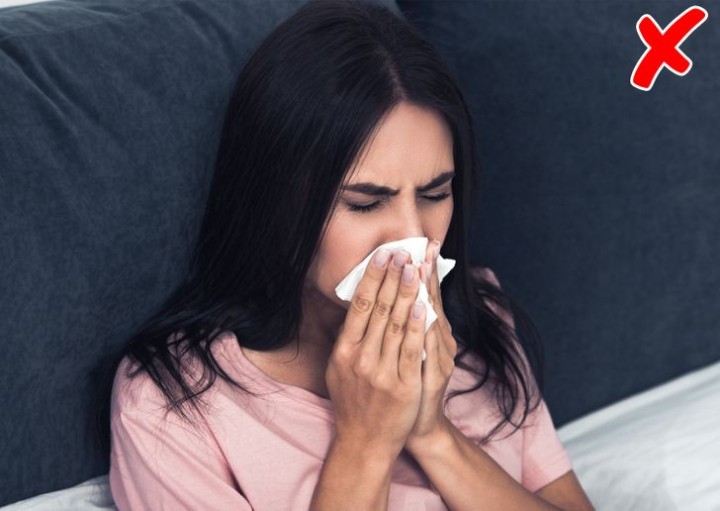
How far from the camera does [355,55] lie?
1.26m

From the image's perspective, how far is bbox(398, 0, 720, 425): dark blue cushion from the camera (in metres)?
1.69

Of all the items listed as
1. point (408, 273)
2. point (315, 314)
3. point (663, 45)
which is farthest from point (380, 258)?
point (663, 45)

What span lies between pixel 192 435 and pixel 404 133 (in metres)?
0.45

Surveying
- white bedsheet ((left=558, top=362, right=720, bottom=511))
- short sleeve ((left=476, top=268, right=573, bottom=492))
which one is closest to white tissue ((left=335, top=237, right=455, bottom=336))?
short sleeve ((left=476, top=268, right=573, bottom=492))

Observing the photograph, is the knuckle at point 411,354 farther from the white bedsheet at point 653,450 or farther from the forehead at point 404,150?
the white bedsheet at point 653,450

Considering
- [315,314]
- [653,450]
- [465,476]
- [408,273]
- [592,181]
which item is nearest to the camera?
[408,273]

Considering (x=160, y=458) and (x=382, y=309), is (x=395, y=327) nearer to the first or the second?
(x=382, y=309)

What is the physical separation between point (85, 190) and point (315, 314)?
368mm

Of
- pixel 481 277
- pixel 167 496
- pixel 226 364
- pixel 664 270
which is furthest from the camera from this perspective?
pixel 664 270

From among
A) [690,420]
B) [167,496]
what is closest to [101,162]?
[167,496]

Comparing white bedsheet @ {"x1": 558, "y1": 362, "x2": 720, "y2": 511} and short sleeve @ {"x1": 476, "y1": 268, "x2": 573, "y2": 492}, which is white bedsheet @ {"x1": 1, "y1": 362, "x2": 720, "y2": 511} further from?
short sleeve @ {"x1": 476, "y1": 268, "x2": 573, "y2": 492}

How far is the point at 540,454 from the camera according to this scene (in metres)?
1.52

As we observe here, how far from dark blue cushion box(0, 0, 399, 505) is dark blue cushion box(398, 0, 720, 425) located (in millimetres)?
479

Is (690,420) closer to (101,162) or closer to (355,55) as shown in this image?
(355,55)
